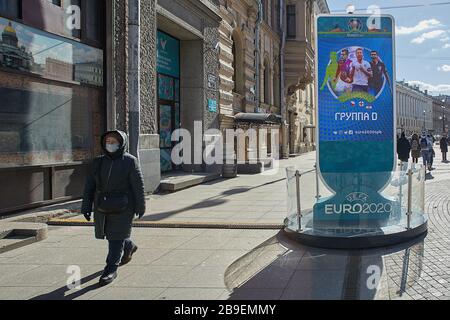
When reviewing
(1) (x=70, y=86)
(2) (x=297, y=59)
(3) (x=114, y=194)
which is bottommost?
(3) (x=114, y=194)

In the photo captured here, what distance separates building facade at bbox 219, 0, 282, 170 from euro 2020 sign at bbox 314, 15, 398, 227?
1097cm

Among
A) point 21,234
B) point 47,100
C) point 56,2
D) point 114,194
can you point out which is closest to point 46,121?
point 47,100

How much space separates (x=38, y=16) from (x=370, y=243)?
722cm

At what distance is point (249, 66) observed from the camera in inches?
880

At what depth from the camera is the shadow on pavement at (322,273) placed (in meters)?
4.55

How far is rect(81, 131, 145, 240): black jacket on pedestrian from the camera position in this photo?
5.05 meters

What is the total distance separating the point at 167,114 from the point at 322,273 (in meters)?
11.3

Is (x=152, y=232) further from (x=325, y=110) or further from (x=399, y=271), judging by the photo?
(x=399, y=271)

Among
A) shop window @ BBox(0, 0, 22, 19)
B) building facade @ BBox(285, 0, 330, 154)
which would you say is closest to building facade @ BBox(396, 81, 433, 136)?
building facade @ BBox(285, 0, 330, 154)

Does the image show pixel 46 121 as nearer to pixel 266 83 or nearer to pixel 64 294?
pixel 64 294

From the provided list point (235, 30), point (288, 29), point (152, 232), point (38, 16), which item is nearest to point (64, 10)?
point (38, 16)

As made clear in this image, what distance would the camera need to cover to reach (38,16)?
8703 millimetres

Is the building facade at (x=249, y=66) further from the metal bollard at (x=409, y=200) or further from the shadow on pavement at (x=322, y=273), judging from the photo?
the shadow on pavement at (x=322, y=273)

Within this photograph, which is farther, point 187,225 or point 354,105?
point 187,225
